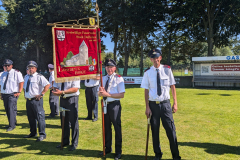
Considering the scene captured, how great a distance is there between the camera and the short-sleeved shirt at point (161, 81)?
163 inches

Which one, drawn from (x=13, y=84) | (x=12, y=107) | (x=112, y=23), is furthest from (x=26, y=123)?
(x=112, y=23)

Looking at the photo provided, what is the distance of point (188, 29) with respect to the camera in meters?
29.2

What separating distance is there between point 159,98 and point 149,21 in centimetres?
2499

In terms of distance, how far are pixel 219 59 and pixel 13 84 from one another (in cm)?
1877

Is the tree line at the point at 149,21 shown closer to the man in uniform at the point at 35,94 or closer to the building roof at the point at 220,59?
the building roof at the point at 220,59

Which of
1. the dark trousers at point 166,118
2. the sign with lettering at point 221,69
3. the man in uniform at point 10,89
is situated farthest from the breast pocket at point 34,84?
the sign with lettering at point 221,69

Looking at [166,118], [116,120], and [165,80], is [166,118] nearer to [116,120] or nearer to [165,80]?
[165,80]

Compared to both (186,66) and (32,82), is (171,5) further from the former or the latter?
(32,82)

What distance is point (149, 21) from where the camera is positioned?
27.3 m

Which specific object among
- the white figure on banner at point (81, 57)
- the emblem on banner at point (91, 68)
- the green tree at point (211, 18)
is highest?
the green tree at point (211, 18)

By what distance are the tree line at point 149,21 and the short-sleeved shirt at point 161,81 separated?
21431 millimetres

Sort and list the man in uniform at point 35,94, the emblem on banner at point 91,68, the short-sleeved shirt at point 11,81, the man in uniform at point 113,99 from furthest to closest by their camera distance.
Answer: the short-sleeved shirt at point 11,81, the man in uniform at point 35,94, the emblem on banner at point 91,68, the man in uniform at point 113,99

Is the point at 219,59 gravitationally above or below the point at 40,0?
below

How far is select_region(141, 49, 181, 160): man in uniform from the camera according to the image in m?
4.11
